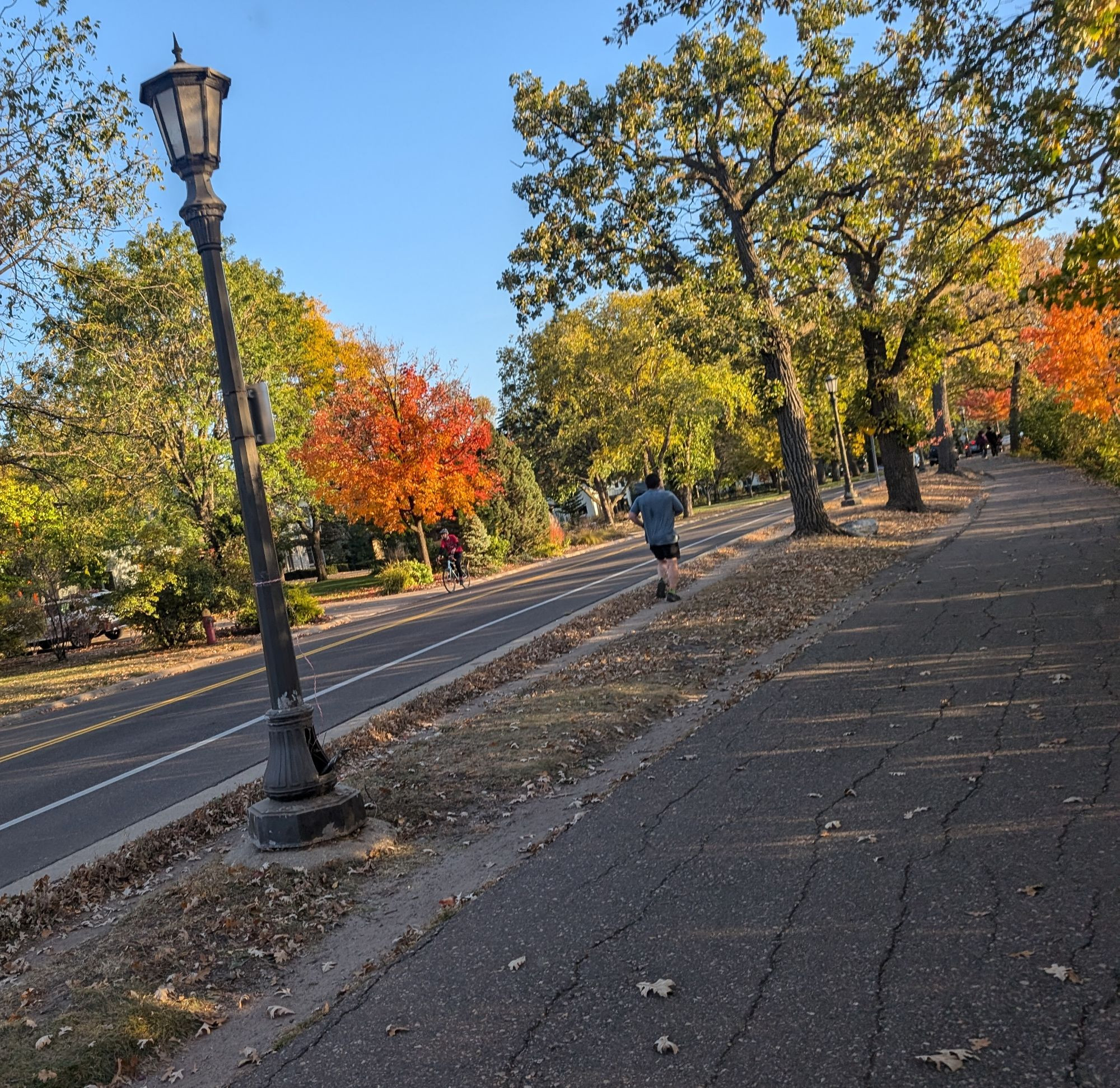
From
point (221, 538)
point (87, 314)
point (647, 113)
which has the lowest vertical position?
point (221, 538)

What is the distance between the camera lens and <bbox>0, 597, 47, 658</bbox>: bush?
25.4m

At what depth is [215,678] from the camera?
1603 centimetres

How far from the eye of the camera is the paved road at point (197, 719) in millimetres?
8008

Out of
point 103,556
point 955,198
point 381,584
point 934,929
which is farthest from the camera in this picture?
point 381,584

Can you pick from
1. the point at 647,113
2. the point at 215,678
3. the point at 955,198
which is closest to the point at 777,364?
the point at 647,113

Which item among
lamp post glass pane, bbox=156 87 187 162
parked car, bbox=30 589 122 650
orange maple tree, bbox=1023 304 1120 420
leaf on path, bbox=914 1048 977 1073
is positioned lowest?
leaf on path, bbox=914 1048 977 1073

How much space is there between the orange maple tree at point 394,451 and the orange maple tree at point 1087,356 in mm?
18235

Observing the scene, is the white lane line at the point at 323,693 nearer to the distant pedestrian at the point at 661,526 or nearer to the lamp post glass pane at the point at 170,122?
the distant pedestrian at the point at 661,526

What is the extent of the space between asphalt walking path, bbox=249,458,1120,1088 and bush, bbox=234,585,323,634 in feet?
58.7

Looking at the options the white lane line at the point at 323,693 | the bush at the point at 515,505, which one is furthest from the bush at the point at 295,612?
the bush at the point at 515,505

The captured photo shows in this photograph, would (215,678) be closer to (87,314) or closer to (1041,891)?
(87,314)

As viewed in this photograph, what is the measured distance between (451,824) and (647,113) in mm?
15801

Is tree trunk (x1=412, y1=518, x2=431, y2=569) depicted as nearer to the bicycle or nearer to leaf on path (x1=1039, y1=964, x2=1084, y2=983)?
the bicycle

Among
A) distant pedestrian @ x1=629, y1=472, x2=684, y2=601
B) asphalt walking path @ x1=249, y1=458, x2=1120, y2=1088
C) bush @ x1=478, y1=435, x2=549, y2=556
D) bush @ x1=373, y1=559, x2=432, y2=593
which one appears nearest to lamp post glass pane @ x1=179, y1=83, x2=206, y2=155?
asphalt walking path @ x1=249, y1=458, x2=1120, y2=1088
